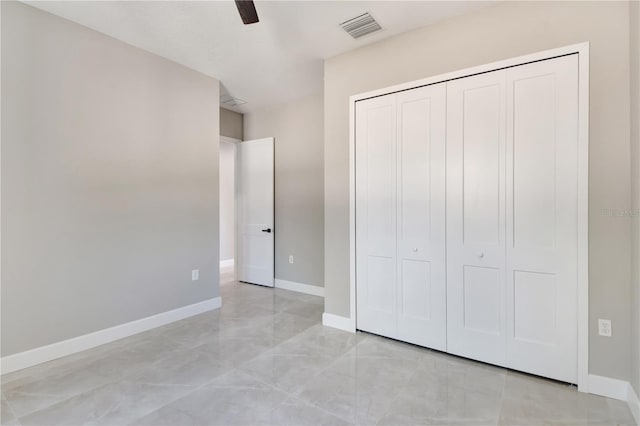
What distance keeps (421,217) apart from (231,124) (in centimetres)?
365

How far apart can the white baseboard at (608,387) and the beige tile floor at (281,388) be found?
0.09 meters

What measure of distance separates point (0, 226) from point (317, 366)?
2567 mm

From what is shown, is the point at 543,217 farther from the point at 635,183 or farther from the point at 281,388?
the point at 281,388

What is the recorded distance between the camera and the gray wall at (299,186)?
14.8 ft

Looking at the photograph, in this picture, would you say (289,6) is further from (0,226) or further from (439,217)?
(0,226)

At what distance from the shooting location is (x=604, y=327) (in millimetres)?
2021

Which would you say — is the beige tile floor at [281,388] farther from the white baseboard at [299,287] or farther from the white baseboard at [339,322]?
the white baseboard at [299,287]

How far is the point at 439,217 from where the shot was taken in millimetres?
2633

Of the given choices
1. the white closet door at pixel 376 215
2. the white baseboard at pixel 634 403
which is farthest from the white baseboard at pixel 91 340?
the white baseboard at pixel 634 403

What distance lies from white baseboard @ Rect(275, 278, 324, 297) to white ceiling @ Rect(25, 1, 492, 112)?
9.48 feet

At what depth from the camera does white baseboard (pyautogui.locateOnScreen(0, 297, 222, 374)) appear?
236 cm

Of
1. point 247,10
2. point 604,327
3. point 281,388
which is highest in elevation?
point 247,10

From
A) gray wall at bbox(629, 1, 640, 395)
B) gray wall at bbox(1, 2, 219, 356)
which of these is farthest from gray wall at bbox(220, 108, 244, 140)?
gray wall at bbox(629, 1, 640, 395)

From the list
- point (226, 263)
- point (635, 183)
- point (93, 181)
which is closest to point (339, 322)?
point (635, 183)
